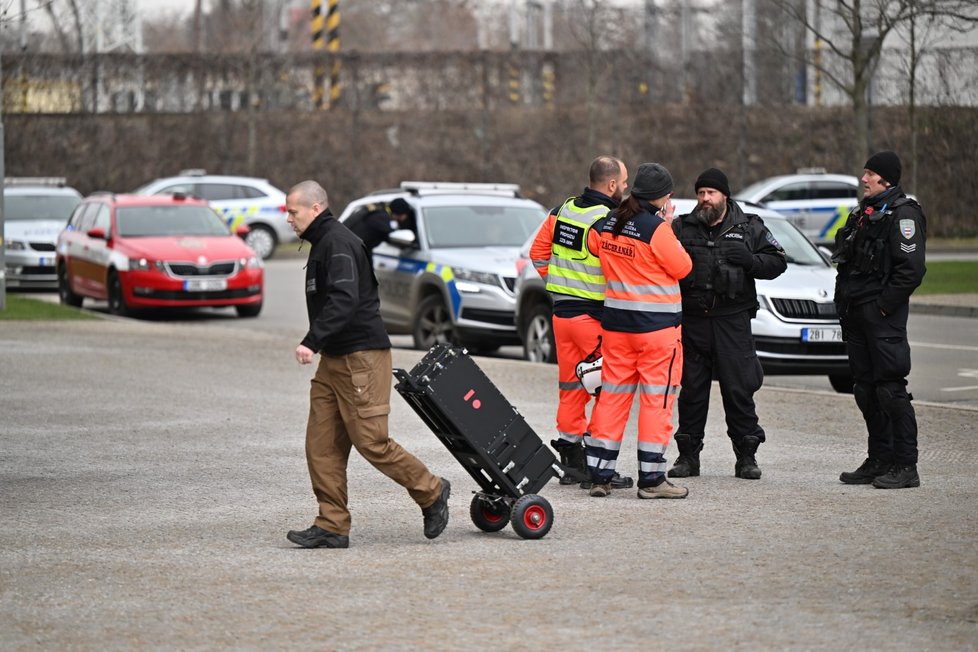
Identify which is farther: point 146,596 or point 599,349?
point 599,349

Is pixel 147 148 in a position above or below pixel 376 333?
above

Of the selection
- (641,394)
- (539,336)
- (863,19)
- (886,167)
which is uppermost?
(863,19)

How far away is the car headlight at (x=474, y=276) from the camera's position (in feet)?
55.8

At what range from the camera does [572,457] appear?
31.5 feet

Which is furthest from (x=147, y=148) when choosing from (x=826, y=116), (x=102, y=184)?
(x=826, y=116)

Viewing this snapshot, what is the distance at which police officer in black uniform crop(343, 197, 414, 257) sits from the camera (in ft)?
57.1

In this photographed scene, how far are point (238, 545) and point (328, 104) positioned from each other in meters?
34.1

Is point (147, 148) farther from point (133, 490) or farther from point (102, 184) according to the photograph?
point (133, 490)

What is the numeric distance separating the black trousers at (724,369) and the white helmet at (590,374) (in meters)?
0.66

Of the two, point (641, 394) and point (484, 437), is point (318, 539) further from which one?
point (641, 394)

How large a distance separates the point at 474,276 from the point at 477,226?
4.32 ft

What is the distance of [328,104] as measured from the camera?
41.2 m

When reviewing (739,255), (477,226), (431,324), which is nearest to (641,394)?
(739,255)

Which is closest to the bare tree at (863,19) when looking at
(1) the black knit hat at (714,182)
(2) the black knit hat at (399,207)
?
(2) the black knit hat at (399,207)
